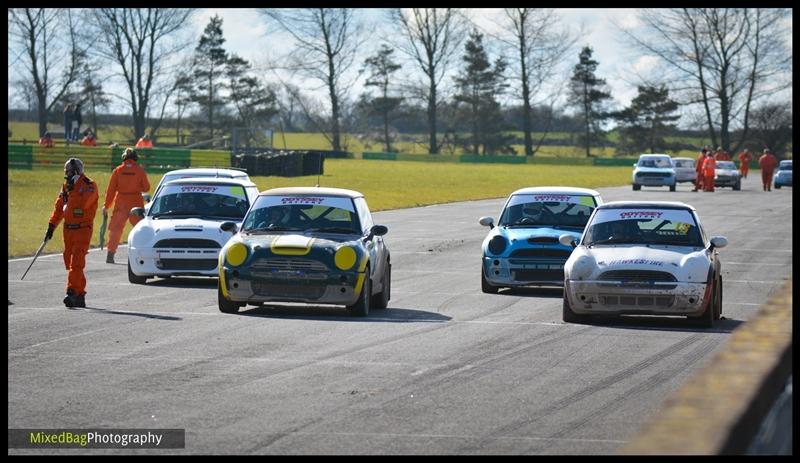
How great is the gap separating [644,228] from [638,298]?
5.55 ft

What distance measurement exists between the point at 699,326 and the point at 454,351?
328 cm

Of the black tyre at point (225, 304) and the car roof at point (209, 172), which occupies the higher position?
the car roof at point (209, 172)

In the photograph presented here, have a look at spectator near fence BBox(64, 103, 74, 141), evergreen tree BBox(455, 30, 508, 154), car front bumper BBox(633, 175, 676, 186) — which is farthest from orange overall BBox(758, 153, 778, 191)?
evergreen tree BBox(455, 30, 508, 154)

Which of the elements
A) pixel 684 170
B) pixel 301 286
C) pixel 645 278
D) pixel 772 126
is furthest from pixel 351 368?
pixel 772 126

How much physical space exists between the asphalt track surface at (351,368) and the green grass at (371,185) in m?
9.48

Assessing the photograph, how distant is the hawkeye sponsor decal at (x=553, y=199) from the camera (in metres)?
19.4

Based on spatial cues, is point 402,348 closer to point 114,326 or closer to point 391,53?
point 114,326

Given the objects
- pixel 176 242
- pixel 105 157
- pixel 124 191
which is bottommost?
pixel 176 242

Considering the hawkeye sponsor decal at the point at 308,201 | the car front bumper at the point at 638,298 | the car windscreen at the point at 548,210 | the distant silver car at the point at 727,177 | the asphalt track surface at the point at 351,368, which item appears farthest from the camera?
the distant silver car at the point at 727,177

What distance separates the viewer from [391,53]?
116 metres

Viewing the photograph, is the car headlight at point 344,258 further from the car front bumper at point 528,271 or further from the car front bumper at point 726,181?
the car front bumper at point 726,181

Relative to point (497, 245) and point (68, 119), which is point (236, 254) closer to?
point (497, 245)

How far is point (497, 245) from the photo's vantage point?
18.2m

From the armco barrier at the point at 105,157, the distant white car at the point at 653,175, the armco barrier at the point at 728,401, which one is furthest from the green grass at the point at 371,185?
the armco barrier at the point at 728,401
